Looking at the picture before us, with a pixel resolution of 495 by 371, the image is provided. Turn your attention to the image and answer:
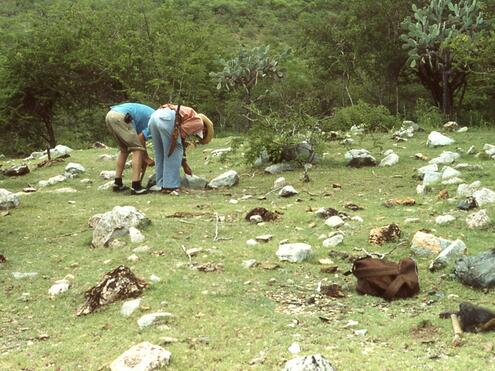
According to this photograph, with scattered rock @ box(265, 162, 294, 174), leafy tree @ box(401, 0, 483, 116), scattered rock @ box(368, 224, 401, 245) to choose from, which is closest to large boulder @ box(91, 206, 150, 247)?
scattered rock @ box(368, 224, 401, 245)

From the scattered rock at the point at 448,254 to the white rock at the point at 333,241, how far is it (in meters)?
0.80

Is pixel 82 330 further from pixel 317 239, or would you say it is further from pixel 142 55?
pixel 142 55

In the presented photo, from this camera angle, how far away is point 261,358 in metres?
2.71

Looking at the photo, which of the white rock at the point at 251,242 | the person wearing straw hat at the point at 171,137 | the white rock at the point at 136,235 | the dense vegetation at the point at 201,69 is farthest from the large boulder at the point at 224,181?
the dense vegetation at the point at 201,69

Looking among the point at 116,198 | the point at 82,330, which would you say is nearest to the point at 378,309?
the point at 82,330

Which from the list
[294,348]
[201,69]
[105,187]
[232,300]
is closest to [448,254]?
[232,300]

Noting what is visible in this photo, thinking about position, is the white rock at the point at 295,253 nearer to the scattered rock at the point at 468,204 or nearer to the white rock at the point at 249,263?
the white rock at the point at 249,263

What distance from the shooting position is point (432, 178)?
662 centimetres

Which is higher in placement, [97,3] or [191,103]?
[97,3]

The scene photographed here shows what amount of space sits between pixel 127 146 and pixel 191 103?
1257 cm

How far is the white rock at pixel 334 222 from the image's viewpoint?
16.5 feet

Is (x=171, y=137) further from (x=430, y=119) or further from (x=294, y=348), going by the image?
(x=430, y=119)

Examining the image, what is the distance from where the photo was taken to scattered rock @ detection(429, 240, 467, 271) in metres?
3.80

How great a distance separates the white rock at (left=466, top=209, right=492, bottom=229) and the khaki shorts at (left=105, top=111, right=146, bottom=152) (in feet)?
14.3
